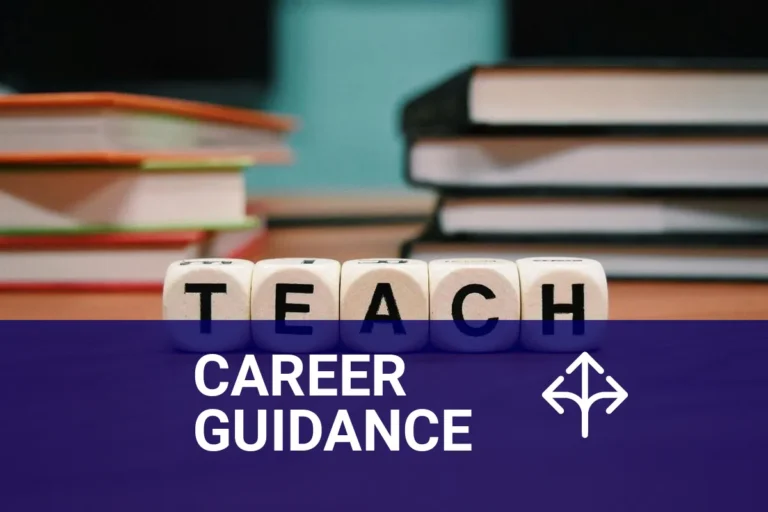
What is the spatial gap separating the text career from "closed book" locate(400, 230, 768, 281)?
0.25 m

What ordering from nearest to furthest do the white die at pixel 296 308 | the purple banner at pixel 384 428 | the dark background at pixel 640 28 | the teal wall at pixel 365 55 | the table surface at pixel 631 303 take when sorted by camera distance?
the purple banner at pixel 384 428 → the white die at pixel 296 308 → the table surface at pixel 631 303 → the dark background at pixel 640 28 → the teal wall at pixel 365 55

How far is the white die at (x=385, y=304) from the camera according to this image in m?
0.41

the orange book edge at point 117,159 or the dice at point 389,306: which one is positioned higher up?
the orange book edge at point 117,159

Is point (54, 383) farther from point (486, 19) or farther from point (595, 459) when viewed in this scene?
point (486, 19)

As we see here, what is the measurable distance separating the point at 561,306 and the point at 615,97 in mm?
260

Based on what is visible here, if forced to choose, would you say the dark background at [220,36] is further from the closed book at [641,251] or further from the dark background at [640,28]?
the closed book at [641,251]

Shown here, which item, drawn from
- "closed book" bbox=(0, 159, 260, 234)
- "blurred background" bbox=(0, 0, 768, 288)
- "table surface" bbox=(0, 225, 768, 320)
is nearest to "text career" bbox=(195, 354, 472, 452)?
"table surface" bbox=(0, 225, 768, 320)

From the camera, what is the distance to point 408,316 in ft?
1.37

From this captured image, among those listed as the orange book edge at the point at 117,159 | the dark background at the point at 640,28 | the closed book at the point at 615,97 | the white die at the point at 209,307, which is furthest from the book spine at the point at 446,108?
the dark background at the point at 640,28

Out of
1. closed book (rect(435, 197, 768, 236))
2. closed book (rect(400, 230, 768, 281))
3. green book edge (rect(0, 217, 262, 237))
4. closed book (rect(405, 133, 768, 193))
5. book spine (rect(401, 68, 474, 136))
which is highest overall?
book spine (rect(401, 68, 474, 136))

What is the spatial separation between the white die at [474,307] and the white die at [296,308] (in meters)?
0.05

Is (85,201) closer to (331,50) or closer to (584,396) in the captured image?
(584,396)

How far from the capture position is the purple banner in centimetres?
27

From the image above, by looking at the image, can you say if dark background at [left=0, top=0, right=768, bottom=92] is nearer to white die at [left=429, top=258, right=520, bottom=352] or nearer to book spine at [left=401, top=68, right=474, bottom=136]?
book spine at [left=401, top=68, right=474, bottom=136]
